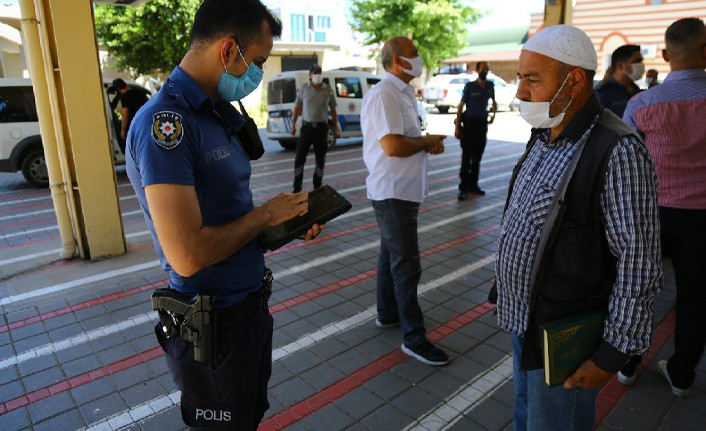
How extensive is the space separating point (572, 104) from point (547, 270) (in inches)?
23.7

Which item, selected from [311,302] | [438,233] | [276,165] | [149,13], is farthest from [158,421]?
[149,13]

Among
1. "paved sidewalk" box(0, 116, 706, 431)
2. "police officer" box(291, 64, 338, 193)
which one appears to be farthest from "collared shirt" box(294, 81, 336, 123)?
"paved sidewalk" box(0, 116, 706, 431)

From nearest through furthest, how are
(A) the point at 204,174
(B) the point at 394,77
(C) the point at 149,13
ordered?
1. (A) the point at 204,174
2. (B) the point at 394,77
3. (C) the point at 149,13

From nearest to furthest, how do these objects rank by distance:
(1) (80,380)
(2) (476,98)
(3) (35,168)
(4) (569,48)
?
(4) (569,48) < (1) (80,380) < (2) (476,98) < (3) (35,168)

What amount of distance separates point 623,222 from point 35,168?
10303mm

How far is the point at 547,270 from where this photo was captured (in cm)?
170

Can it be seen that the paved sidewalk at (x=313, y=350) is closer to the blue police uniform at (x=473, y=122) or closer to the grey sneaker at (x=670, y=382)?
the grey sneaker at (x=670, y=382)

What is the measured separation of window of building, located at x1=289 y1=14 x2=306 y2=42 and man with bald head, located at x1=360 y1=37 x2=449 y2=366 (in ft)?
106

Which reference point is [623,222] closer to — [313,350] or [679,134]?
[679,134]

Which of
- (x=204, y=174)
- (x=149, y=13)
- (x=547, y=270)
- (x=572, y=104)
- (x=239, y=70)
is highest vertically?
(x=149, y=13)

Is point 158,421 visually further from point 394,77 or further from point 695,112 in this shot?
point 695,112

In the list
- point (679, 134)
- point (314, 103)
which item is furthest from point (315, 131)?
point (679, 134)

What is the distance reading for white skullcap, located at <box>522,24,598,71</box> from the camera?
166cm

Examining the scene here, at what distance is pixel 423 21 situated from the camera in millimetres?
27172
